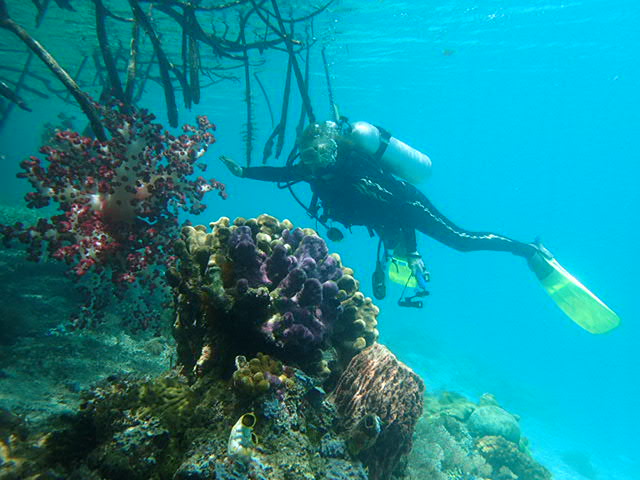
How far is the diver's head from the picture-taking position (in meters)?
5.99

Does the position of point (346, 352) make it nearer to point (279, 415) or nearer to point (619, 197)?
point (279, 415)

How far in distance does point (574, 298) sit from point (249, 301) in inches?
355

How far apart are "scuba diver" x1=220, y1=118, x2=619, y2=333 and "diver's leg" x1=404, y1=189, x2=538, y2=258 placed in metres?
0.02

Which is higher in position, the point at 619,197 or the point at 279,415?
the point at 619,197

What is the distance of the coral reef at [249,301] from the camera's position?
249 cm

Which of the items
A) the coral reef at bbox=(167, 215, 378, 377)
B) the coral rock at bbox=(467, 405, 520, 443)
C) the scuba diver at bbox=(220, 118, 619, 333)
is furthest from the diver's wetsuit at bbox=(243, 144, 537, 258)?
the coral rock at bbox=(467, 405, 520, 443)

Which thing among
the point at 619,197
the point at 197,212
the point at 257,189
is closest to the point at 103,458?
the point at 197,212

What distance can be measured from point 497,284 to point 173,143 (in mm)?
89925

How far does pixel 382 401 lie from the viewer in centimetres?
288

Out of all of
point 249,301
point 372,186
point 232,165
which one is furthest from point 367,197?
point 249,301

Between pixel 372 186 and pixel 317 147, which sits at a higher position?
pixel 372 186

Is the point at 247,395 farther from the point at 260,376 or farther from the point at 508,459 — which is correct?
the point at 508,459

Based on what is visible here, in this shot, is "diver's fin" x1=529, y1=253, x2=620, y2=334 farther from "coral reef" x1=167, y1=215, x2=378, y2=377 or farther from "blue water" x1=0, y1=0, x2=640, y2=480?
"coral reef" x1=167, y1=215, x2=378, y2=377

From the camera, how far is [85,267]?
3281mm
